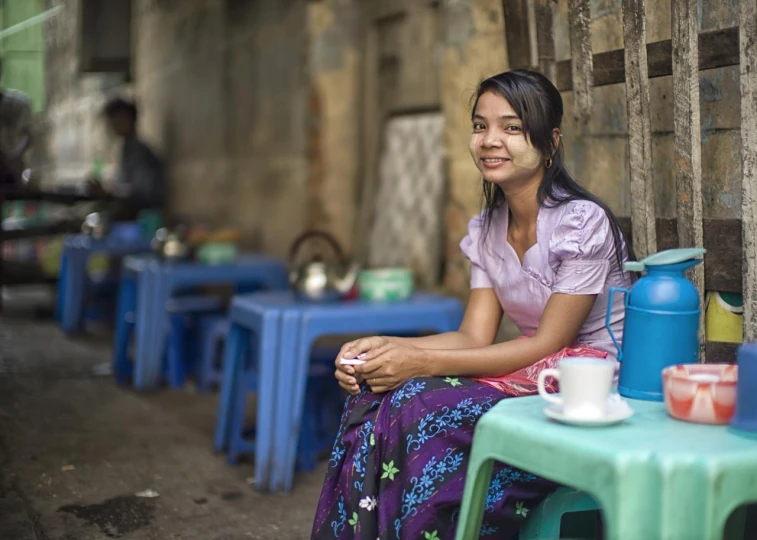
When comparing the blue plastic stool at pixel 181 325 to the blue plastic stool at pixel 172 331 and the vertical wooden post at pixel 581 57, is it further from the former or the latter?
the vertical wooden post at pixel 581 57

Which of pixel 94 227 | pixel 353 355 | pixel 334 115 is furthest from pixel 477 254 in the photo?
pixel 94 227

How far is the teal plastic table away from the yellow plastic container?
35.3 inches

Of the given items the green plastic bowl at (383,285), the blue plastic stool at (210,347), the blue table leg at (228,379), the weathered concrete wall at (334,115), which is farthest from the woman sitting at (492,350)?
the weathered concrete wall at (334,115)

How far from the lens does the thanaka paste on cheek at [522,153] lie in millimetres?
2311

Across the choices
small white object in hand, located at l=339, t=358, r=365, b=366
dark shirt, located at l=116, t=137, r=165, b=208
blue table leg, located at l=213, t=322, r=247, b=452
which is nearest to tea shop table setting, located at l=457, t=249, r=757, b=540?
small white object in hand, located at l=339, t=358, r=365, b=366

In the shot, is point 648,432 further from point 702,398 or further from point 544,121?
point 544,121

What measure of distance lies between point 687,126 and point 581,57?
501 mm

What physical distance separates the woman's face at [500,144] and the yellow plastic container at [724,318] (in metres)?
0.62

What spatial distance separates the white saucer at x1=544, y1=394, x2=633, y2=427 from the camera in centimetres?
163

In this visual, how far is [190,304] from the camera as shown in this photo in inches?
213

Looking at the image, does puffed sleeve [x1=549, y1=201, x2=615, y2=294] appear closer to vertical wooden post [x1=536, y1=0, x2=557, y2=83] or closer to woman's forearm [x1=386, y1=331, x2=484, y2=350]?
woman's forearm [x1=386, y1=331, x2=484, y2=350]

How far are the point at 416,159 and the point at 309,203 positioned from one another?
918mm

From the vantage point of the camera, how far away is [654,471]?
149cm

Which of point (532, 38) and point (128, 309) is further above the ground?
point (532, 38)
